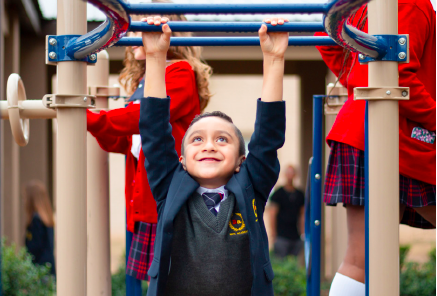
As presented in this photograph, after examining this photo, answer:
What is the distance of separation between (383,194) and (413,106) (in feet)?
1.32

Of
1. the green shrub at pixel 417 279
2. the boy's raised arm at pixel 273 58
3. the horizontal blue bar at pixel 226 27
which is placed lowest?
the green shrub at pixel 417 279

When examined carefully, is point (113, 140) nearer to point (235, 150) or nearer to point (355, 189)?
point (235, 150)

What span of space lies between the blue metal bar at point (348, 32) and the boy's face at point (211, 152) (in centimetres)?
45

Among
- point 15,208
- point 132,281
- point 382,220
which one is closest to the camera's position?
point 382,220

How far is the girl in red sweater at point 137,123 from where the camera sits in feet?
6.22

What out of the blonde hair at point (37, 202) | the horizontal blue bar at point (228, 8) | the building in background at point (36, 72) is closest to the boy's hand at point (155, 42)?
the horizontal blue bar at point (228, 8)

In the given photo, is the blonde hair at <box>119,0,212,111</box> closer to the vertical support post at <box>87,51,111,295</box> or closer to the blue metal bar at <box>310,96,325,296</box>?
the vertical support post at <box>87,51,111,295</box>

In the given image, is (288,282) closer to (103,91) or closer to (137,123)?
(103,91)

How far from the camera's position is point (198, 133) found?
1.60 m

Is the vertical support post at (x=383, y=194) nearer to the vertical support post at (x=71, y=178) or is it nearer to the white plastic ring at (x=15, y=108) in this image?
the vertical support post at (x=71, y=178)

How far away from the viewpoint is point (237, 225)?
153 cm

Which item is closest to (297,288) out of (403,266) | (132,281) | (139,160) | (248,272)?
(403,266)

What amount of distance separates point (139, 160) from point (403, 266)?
4.05 m

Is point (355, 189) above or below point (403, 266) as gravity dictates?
above
